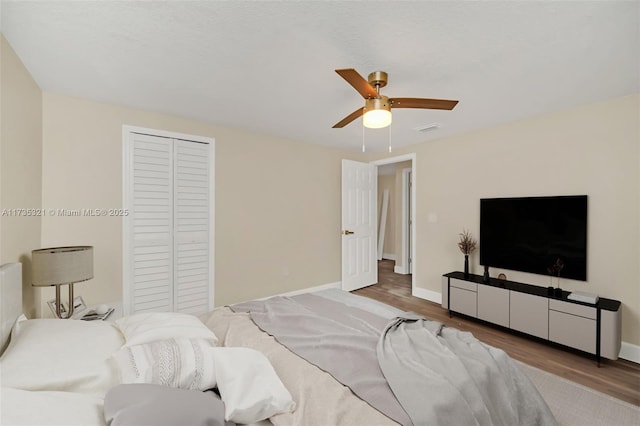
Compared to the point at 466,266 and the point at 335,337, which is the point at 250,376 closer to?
the point at 335,337

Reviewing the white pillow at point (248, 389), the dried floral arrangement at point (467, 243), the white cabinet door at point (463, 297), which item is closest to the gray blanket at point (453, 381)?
the white pillow at point (248, 389)

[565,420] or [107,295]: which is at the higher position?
[107,295]

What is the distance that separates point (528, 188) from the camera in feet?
10.6

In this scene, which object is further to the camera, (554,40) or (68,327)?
(554,40)

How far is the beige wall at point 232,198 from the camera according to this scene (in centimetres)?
262

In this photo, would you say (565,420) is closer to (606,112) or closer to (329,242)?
(606,112)

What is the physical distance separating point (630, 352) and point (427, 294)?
2080mm

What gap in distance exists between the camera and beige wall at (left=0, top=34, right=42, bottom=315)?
1.74 metres

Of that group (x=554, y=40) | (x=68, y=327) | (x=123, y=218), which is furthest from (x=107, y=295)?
(x=554, y=40)

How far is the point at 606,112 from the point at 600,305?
71.1 inches

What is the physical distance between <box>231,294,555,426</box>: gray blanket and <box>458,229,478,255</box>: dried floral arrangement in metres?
2.06

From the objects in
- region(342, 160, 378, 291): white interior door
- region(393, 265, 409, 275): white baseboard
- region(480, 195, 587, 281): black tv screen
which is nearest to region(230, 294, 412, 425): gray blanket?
region(480, 195, 587, 281): black tv screen

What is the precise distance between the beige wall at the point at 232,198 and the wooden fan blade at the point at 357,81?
86.9 inches

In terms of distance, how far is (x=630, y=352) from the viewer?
257 cm
